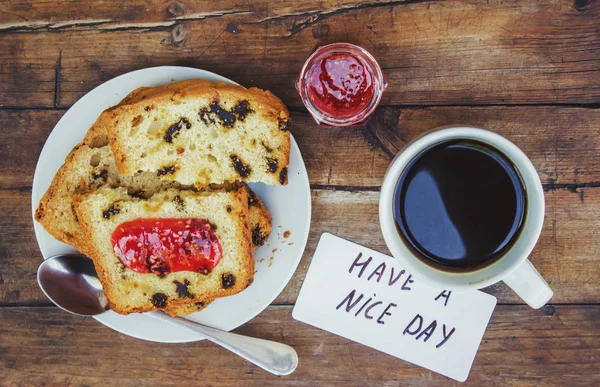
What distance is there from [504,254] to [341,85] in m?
0.54

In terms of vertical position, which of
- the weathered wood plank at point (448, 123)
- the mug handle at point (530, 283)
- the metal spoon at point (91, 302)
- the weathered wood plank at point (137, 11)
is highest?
the weathered wood plank at point (137, 11)

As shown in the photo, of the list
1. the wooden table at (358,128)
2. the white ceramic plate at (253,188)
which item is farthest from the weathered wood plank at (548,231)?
the white ceramic plate at (253,188)

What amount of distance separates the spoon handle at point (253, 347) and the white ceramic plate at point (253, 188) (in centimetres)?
3

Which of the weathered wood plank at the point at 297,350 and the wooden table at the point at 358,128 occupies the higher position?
the wooden table at the point at 358,128

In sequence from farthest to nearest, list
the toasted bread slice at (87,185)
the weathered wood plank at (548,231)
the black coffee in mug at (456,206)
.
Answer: the weathered wood plank at (548,231), the toasted bread slice at (87,185), the black coffee in mug at (456,206)

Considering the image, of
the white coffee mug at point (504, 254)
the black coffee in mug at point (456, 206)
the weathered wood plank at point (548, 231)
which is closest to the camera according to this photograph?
the white coffee mug at point (504, 254)

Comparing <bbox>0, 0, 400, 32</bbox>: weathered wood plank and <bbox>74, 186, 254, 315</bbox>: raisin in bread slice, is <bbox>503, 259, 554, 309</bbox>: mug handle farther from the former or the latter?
<bbox>0, 0, 400, 32</bbox>: weathered wood plank

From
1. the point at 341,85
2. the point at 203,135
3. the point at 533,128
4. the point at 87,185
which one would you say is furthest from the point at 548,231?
the point at 87,185

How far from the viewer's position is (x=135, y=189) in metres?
1.33

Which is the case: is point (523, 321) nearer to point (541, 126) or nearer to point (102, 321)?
point (541, 126)

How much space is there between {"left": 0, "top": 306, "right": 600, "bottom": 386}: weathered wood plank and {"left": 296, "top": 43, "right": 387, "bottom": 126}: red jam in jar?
1.91 feet

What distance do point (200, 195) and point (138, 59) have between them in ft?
1.44

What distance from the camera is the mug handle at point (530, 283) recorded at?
1.14m

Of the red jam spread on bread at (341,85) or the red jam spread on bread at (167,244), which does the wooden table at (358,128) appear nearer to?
the red jam spread on bread at (341,85)
